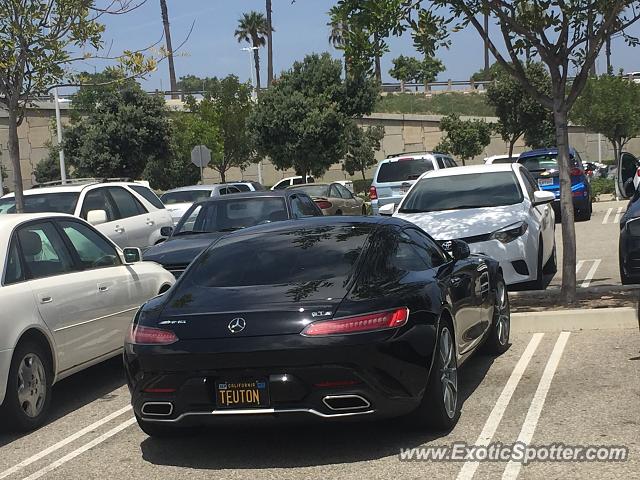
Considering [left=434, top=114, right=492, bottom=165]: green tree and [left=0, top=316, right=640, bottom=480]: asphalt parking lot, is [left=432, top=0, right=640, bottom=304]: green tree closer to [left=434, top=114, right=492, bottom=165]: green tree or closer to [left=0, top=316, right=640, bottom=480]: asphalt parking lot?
[left=0, top=316, right=640, bottom=480]: asphalt parking lot

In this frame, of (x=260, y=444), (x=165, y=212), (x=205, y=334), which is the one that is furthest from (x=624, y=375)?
(x=165, y=212)

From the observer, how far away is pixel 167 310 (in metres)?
5.92

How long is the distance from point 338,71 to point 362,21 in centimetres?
3070

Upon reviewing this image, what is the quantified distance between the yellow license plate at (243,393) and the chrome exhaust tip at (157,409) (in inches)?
14.2

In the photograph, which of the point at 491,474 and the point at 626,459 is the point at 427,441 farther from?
the point at 626,459

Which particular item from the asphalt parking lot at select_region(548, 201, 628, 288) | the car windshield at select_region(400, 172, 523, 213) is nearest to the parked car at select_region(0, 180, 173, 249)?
the car windshield at select_region(400, 172, 523, 213)

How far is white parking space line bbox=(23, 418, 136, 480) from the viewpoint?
5.79m

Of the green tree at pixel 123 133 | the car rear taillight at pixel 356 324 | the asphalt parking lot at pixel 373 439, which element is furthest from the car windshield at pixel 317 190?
the car rear taillight at pixel 356 324

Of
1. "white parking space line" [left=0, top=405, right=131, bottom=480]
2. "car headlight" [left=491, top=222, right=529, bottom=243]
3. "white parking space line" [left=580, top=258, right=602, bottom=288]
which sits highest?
"car headlight" [left=491, top=222, right=529, bottom=243]

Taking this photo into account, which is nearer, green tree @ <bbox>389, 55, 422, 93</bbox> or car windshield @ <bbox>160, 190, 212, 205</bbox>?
green tree @ <bbox>389, 55, 422, 93</bbox>

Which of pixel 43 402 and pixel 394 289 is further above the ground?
pixel 394 289

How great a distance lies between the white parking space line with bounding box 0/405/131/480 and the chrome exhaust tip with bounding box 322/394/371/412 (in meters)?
2.08

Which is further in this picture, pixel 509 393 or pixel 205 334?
pixel 509 393

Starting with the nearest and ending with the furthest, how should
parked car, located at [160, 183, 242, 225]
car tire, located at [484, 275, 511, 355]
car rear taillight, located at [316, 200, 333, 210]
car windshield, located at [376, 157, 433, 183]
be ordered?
car tire, located at [484, 275, 511, 355] → car windshield, located at [376, 157, 433, 183] → parked car, located at [160, 183, 242, 225] → car rear taillight, located at [316, 200, 333, 210]
